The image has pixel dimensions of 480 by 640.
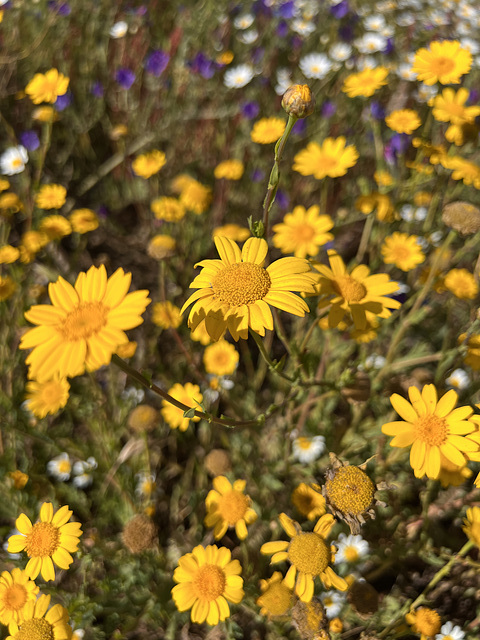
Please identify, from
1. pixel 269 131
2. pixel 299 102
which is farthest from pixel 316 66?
pixel 299 102

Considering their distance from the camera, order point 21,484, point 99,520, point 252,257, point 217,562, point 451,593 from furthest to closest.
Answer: point 99,520 < point 451,593 < point 21,484 < point 217,562 < point 252,257

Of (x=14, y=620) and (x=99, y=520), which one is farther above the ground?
(x=14, y=620)

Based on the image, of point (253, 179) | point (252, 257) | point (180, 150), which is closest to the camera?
point (252, 257)

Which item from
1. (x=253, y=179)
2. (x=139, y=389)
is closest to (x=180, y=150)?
(x=253, y=179)

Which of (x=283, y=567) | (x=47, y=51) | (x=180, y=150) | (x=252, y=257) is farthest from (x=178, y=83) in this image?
(x=283, y=567)

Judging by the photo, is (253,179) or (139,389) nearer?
(139,389)

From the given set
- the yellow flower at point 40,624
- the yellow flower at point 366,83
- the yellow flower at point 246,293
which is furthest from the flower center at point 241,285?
the yellow flower at point 366,83

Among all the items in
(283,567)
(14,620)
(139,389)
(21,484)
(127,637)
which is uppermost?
(14,620)

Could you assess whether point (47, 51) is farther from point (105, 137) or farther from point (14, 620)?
point (14, 620)

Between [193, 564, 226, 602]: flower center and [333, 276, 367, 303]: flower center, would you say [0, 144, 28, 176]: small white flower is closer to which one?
[333, 276, 367, 303]: flower center
